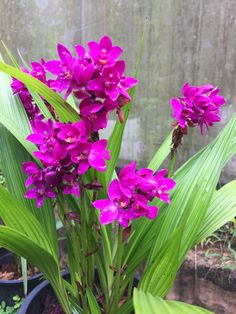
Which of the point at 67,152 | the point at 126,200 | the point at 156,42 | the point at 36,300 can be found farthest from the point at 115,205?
the point at 156,42

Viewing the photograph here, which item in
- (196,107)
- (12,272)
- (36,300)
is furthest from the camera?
(12,272)

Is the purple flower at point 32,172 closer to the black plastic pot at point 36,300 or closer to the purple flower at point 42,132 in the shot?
the purple flower at point 42,132

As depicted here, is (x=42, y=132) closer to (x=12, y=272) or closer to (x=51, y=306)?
(x=51, y=306)

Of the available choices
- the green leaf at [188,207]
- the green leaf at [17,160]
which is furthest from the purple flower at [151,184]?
the green leaf at [17,160]

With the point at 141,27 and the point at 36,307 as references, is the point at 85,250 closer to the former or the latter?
the point at 36,307

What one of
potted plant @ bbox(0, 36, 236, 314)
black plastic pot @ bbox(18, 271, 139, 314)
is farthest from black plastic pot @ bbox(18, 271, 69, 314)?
potted plant @ bbox(0, 36, 236, 314)

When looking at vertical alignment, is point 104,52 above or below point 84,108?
above

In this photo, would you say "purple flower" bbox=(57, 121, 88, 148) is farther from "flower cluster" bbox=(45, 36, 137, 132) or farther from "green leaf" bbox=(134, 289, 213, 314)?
"green leaf" bbox=(134, 289, 213, 314)

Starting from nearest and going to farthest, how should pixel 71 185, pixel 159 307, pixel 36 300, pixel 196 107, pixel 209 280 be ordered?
1. pixel 159 307
2. pixel 71 185
3. pixel 196 107
4. pixel 36 300
5. pixel 209 280

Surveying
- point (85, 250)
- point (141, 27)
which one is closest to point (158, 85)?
point (141, 27)
